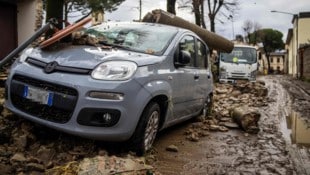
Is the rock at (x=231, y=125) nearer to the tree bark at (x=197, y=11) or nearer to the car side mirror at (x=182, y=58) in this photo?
the car side mirror at (x=182, y=58)

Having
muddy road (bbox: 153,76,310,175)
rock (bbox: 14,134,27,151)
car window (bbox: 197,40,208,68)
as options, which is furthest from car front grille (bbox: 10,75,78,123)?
car window (bbox: 197,40,208,68)

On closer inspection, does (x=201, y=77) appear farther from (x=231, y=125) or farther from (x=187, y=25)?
(x=187, y=25)

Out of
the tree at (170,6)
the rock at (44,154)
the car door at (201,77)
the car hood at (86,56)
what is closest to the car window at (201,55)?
the car door at (201,77)

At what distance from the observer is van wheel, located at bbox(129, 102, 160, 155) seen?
491 cm

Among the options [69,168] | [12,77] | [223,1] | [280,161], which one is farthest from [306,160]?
[223,1]

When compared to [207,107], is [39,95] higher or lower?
higher

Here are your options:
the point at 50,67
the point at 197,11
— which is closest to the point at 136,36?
the point at 50,67

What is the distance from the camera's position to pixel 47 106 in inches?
184

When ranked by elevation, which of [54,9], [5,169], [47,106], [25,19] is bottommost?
[5,169]

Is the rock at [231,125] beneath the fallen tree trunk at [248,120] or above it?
beneath

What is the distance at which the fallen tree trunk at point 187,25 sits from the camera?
425 inches

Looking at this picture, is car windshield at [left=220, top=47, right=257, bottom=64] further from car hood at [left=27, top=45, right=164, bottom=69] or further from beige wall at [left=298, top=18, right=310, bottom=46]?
beige wall at [left=298, top=18, right=310, bottom=46]

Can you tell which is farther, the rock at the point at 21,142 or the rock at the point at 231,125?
the rock at the point at 231,125

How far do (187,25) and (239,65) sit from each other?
10.2 meters
